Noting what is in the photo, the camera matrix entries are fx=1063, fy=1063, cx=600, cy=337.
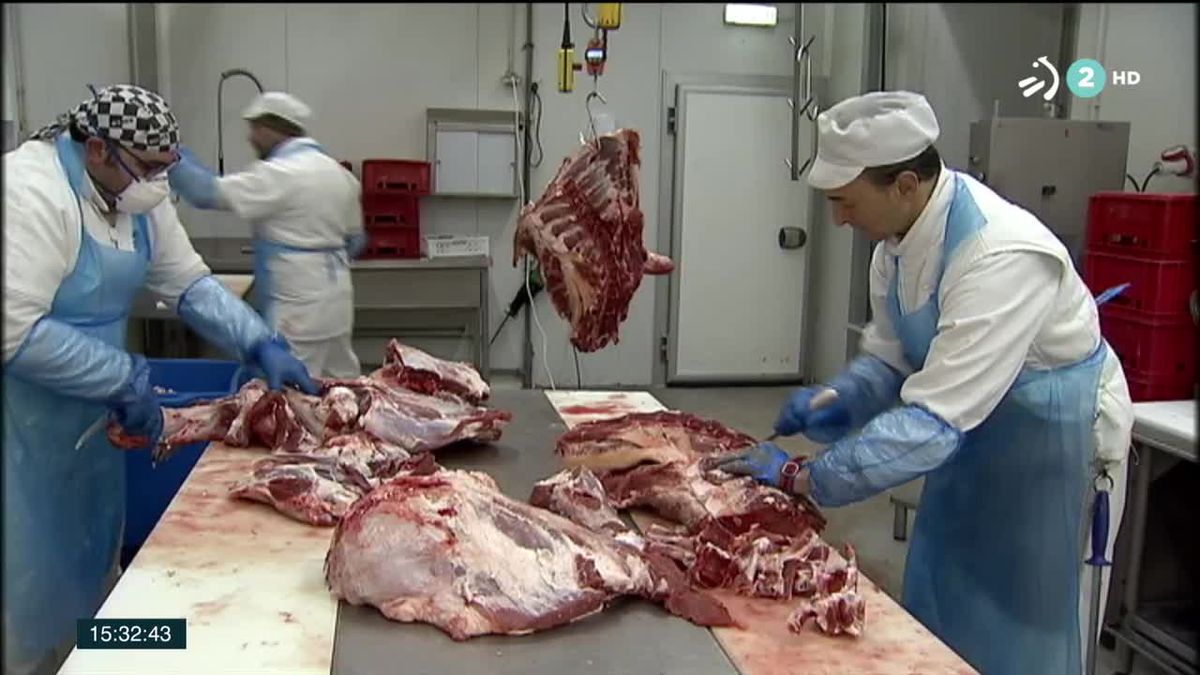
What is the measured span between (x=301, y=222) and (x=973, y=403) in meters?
3.10

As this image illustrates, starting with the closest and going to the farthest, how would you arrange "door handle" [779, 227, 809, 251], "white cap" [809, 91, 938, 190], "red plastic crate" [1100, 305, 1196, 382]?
"white cap" [809, 91, 938, 190] < "red plastic crate" [1100, 305, 1196, 382] < "door handle" [779, 227, 809, 251]

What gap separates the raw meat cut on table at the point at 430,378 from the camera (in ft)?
9.56

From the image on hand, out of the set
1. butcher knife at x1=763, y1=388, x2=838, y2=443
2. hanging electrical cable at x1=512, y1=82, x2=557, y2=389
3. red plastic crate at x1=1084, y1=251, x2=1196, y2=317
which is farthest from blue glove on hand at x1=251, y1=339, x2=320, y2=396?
hanging electrical cable at x1=512, y1=82, x2=557, y2=389

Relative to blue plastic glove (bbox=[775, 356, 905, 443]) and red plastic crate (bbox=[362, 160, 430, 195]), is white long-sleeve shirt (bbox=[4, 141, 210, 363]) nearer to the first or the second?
blue plastic glove (bbox=[775, 356, 905, 443])

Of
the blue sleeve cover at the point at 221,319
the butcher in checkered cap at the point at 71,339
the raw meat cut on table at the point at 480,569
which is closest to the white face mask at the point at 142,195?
the butcher in checkered cap at the point at 71,339

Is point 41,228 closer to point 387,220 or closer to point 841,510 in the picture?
point 841,510

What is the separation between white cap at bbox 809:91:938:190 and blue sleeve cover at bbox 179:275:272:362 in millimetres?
1622

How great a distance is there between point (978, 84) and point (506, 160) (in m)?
2.78

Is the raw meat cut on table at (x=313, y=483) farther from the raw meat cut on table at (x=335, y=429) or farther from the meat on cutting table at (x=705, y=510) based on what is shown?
the meat on cutting table at (x=705, y=510)

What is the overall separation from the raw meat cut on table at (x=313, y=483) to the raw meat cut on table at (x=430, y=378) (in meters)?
0.58

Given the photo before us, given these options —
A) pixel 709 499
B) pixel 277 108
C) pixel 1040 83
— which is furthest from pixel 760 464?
pixel 1040 83

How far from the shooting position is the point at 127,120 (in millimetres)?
2330

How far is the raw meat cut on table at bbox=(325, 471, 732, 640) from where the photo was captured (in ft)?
5.47
